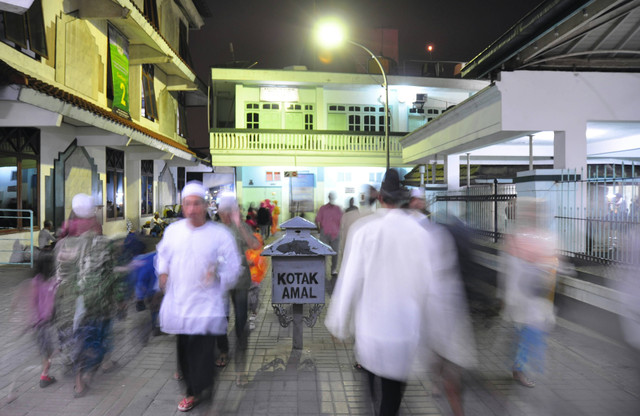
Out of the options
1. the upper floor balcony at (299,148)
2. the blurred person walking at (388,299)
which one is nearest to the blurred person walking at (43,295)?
the blurred person walking at (388,299)

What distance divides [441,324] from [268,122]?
79.2 ft

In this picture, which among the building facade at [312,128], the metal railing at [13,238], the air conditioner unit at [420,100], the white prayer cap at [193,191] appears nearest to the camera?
the white prayer cap at [193,191]

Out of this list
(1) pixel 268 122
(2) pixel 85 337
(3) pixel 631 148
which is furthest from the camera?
(1) pixel 268 122

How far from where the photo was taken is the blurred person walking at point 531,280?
13.6 feet

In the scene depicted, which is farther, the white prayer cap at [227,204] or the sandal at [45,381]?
the white prayer cap at [227,204]

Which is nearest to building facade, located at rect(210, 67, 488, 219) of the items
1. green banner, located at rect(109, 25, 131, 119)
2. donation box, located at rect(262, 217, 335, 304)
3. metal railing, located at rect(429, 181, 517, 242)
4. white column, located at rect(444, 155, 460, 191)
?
green banner, located at rect(109, 25, 131, 119)

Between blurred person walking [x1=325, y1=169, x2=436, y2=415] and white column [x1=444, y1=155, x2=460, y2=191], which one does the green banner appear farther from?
blurred person walking [x1=325, y1=169, x2=436, y2=415]

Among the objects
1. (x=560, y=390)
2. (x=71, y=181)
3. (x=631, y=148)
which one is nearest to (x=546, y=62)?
(x=631, y=148)

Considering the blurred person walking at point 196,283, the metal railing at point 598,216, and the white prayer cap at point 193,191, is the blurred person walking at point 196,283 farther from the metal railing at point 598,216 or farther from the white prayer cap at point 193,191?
the metal railing at point 598,216

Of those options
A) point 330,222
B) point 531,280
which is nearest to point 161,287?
point 531,280

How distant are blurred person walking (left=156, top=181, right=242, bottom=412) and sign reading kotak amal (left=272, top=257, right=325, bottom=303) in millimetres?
1682

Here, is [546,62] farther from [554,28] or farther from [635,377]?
[635,377]

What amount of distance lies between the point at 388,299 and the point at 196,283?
5.07 ft

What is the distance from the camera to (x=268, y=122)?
1025 inches
